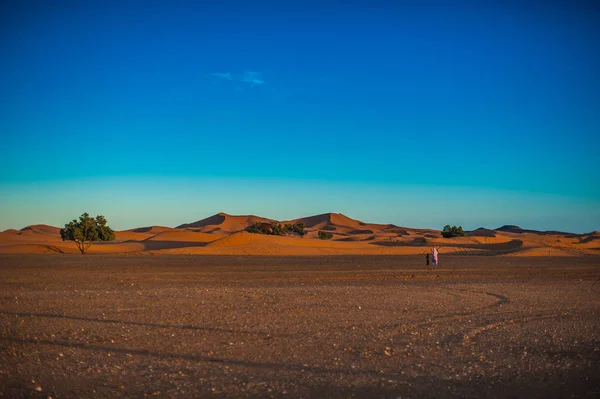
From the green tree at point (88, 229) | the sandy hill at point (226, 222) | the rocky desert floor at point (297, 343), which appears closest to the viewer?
the rocky desert floor at point (297, 343)

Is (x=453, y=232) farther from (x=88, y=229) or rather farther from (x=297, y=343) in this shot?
(x=297, y=343)

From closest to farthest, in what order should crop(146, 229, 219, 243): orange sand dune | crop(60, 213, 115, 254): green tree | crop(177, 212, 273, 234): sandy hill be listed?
Answer: 1. crop(60, 213, 115, 254): green tree
2. crop(146, 229, 219, 243): orange sand dune
3. crop(177, 212, 273, 234): sandy hill

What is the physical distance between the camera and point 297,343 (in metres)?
9.30

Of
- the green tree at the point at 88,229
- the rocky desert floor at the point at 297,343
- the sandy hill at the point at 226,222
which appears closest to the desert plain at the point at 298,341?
the rocky desert floor at the point at 297,343

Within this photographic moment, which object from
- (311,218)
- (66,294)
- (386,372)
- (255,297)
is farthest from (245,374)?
(311,218)

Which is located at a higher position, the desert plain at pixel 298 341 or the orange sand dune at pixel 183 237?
the orange sand dune at pixel 183 237

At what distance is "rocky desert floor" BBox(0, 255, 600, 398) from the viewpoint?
6852 mm

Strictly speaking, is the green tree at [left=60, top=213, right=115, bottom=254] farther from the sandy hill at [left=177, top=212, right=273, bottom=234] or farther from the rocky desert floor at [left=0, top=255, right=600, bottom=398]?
the sandy hill at [left=177, top=212, right=273, bottom=234]

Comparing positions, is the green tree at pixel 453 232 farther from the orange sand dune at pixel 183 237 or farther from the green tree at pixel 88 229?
the green tree at pixel 88 229

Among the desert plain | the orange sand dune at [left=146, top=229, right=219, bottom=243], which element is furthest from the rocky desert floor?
the orange sand dune at [left=146, top=229, right=219, bottom=243]

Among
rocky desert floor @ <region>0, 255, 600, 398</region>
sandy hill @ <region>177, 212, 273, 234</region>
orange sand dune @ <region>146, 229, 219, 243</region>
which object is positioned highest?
sandy hill @ <region>177, 212, 273, 234</region>

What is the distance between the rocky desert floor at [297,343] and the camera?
685 cm

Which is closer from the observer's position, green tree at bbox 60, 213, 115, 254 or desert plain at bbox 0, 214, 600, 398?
desert plain at bbox 0, 214, 600, 398

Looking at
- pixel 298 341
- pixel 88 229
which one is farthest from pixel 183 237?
pixel 298 341
